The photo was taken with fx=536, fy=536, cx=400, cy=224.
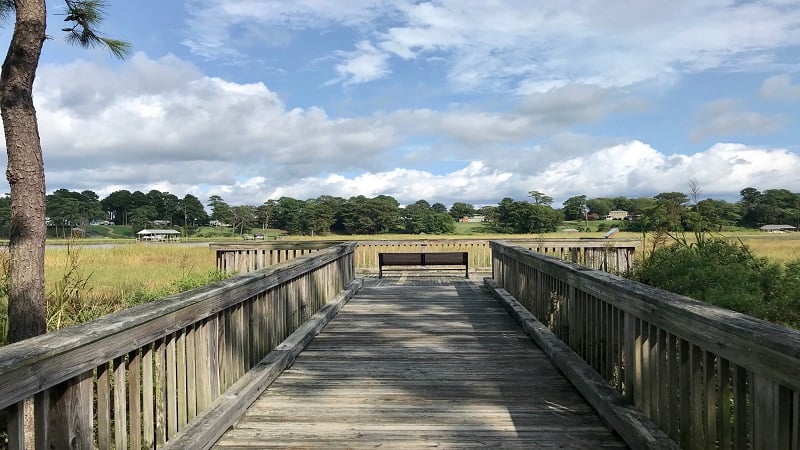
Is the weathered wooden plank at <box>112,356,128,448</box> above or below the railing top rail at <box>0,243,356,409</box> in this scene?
below

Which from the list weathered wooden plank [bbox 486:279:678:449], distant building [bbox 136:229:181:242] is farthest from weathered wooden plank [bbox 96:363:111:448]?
distant building [bbox 136:229:181:242]

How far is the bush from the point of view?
13.5 feet

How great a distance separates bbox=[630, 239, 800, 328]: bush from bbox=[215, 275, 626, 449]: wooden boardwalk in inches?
54.6

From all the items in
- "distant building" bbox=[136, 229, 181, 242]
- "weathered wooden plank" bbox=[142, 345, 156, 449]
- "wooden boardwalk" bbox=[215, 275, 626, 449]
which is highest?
"weathered wooden plank" bbox=[142, 345, 156, 449]

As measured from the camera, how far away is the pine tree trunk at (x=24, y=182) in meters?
3.83

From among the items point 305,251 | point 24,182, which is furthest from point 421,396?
point 305,251

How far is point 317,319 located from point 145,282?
5337 mm

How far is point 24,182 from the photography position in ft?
13.0

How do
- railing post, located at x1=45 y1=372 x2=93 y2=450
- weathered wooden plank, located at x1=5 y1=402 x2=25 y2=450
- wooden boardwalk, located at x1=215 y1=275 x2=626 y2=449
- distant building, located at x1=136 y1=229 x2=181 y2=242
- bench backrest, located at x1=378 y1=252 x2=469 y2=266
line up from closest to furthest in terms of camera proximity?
weathered wooden plank, located at x1=5 y1=402 x2=25 y2=450
railing post, located at x1=45 y1=372 x2=93 y2=450
wooden boardwalk, located at x1=215 y1=275 x2=626 y2=449
bench backrest, located at x1=378 y1=252 x2=469 y2=266
distant building, located at x1=136 y1=229 x2=181 y2=242

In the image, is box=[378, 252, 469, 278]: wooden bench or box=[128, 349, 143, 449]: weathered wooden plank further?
box=[378, 252, 469, 278]: wooden bench

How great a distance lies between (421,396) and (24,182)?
10.9ft

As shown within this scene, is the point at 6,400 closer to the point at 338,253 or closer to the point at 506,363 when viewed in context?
the point at 506,363

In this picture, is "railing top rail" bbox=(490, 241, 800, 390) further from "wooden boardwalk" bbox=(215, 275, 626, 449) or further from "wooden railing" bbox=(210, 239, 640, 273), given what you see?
"wooden railing" bbox=(210, 239, 640, 273)

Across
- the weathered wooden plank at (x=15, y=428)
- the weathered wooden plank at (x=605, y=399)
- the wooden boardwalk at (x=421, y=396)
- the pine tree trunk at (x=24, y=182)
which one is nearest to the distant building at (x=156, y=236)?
the wooden boardwalk at (x=421, y=396)
